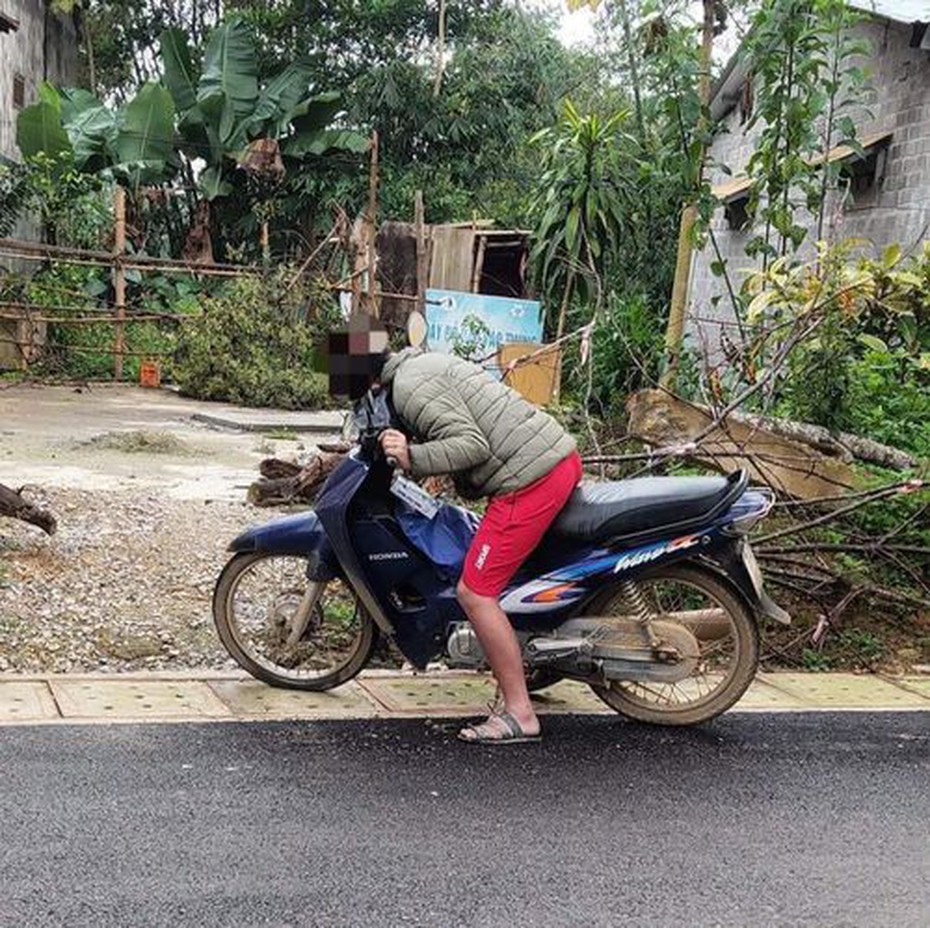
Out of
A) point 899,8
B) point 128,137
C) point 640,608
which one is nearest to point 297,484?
point 640,608

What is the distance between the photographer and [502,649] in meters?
4.80

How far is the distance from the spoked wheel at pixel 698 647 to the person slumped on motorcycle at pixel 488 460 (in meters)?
0.50

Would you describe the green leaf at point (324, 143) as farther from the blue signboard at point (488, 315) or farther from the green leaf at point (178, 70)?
the blue signboard at point (488, 315)

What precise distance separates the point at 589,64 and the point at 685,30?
2126 centimetres

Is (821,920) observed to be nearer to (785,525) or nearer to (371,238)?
(785,525)

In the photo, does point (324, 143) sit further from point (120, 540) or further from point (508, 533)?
point (508, 533)

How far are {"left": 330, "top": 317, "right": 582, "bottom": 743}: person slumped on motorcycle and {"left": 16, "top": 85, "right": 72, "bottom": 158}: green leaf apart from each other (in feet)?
56.8

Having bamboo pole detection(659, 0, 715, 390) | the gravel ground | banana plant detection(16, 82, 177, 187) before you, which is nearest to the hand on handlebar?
the gravel ground

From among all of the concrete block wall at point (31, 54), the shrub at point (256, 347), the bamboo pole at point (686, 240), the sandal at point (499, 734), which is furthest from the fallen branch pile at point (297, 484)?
the concrete block wall at point (31, 54)

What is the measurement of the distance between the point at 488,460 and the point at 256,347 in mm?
13062

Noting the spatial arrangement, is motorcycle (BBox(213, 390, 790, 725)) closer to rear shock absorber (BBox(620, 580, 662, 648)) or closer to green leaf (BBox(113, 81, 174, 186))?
rear shock absorber (BBox(620, 580, 662, 648))

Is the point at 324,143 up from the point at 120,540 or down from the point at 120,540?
up

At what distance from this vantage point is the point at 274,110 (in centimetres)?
2266

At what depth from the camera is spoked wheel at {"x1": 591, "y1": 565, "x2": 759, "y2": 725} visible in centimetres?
503
